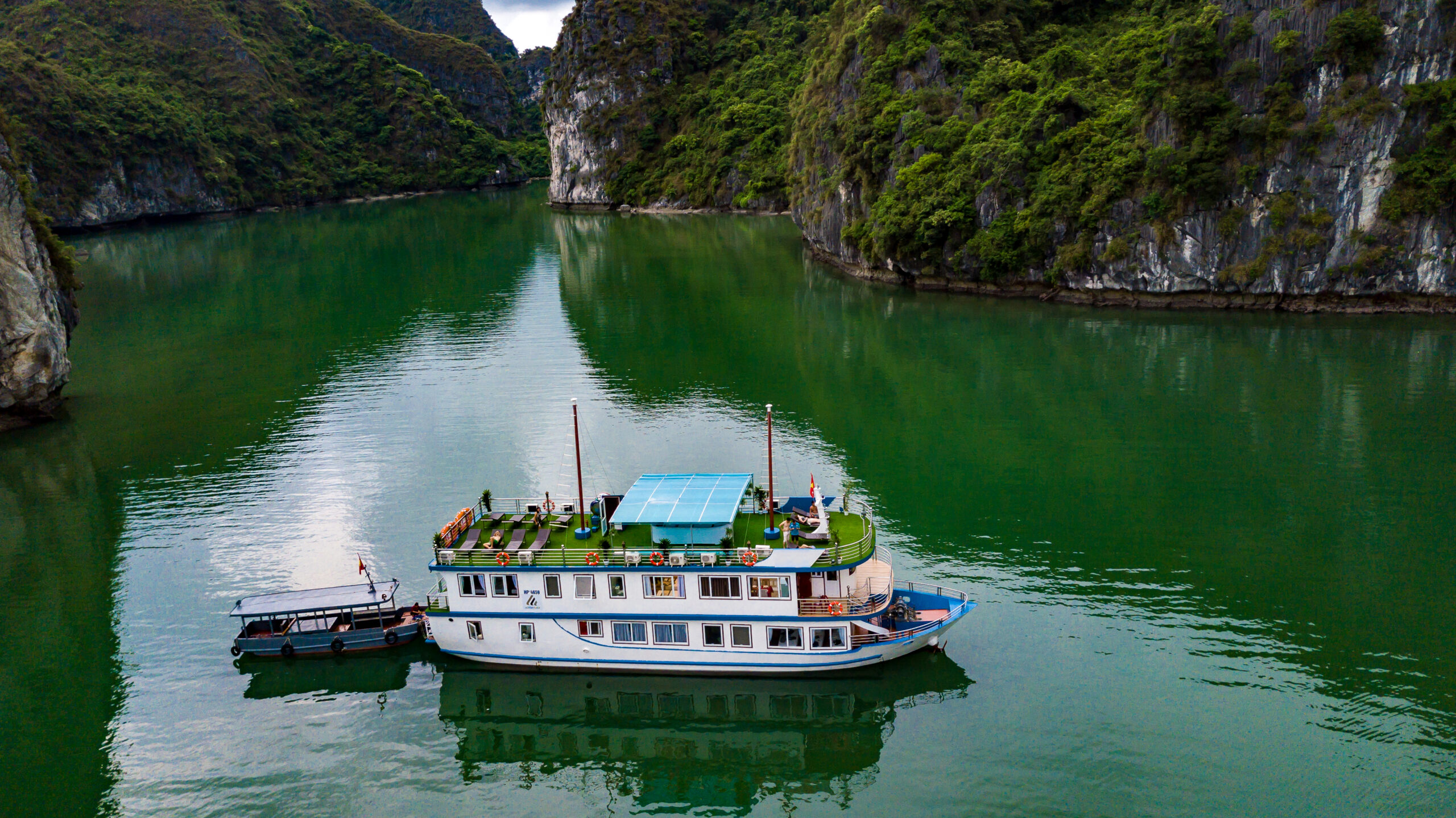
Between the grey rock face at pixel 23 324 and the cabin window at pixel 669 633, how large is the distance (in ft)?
123

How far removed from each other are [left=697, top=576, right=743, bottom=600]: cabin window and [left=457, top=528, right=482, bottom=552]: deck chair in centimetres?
649

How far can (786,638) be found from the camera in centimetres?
2381

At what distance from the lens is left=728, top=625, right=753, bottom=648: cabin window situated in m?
23.8

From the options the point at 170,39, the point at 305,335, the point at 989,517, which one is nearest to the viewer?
the point at 989,517

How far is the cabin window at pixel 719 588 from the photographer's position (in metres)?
23.5

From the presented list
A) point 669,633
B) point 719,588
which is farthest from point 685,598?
point 669,633

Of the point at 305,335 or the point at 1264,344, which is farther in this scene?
the point at 305,335

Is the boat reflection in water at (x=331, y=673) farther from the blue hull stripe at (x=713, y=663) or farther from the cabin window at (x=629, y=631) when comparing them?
the cabin window at (x=629, y=631)

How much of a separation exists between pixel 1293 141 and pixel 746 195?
81804 mm

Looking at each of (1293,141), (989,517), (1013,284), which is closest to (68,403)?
(989,517)

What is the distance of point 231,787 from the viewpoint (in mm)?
20828

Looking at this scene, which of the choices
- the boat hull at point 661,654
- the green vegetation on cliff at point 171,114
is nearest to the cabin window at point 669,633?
the boat hull at point 661,654

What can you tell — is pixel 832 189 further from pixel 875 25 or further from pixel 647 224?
pixel 647 224

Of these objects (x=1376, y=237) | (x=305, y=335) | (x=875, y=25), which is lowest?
(x=305, y=335)
